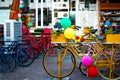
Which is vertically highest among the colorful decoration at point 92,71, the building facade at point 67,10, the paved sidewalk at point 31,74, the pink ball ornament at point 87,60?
the building facade at point 67,10

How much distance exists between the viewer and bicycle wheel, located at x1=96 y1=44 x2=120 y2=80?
8.41 metres

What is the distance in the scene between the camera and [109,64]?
8438 millimetres

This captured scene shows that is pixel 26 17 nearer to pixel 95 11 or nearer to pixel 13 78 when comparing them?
pixel 95 11

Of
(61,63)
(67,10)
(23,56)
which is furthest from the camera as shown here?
(67,10)

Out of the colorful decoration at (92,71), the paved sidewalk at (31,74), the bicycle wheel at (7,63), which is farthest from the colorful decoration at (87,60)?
the bicycle wheel at (7,63)

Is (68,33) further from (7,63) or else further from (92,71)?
(7,63)

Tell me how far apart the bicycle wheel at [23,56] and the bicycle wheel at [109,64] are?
2.97 metres

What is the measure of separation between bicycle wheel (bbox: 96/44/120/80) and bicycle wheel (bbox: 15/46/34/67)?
2972 mm

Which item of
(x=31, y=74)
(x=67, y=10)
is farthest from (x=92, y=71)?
(x=67, y=10)

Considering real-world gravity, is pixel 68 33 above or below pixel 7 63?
above

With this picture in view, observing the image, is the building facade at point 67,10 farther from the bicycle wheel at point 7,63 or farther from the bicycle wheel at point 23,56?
the bicycle wheel at point 7,63

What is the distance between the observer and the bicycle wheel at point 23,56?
34.5 ft

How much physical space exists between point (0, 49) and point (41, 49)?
3.63 meters

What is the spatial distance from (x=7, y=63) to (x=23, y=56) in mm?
1009
